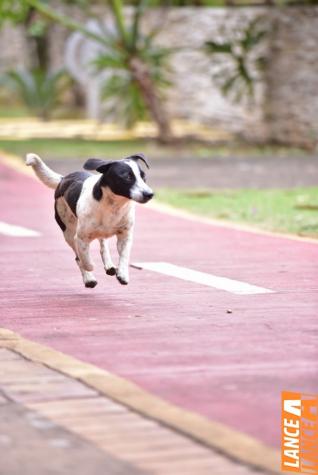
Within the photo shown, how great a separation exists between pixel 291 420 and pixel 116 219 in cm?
418

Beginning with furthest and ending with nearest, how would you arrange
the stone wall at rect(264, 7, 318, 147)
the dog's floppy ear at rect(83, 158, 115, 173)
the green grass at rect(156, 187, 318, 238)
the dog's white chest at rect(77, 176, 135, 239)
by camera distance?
the stone wall at rect(264, 7, 318, 147) < the green grass at rect(156, 187, 318, 238) < the dog's white chest at rect(77, 176, 135, 239) < the dog's floppy ear at rect(83, 158, 115, 173)

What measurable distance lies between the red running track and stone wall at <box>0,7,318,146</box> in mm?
13346

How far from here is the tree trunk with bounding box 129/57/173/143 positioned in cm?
2756

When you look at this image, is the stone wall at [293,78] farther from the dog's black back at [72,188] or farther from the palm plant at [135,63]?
the dog's black back at [72,188]

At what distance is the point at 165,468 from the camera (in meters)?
5.51

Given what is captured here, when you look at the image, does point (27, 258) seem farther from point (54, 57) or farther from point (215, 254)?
point (54, 57)

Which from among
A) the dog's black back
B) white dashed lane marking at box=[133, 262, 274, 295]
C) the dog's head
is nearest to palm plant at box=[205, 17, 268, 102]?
white dashed lane marking at box=[133, 262, 274, 295]

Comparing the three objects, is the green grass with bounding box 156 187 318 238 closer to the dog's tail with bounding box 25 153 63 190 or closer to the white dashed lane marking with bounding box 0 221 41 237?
the white dashed lane marking with bounding box 0 221 41 237

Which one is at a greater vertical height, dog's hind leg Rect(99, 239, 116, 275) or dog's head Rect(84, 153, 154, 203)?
dog's head Rect(84, 153, 154, 203)

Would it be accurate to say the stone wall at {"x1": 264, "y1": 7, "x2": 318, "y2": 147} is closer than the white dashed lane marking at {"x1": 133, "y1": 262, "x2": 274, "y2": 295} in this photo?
No

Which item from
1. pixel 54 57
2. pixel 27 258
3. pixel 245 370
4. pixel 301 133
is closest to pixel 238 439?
pixel 245 370

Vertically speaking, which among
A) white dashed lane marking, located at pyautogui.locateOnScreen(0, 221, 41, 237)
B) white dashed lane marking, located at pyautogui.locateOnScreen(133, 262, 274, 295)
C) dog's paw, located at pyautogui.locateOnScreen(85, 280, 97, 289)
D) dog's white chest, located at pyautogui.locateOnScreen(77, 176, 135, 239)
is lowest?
white dashed lane marking, located at pyautogui.locateOnScreen(0, 221, 41, 237)

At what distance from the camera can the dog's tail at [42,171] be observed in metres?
11.0

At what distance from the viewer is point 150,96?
27.8 metres
